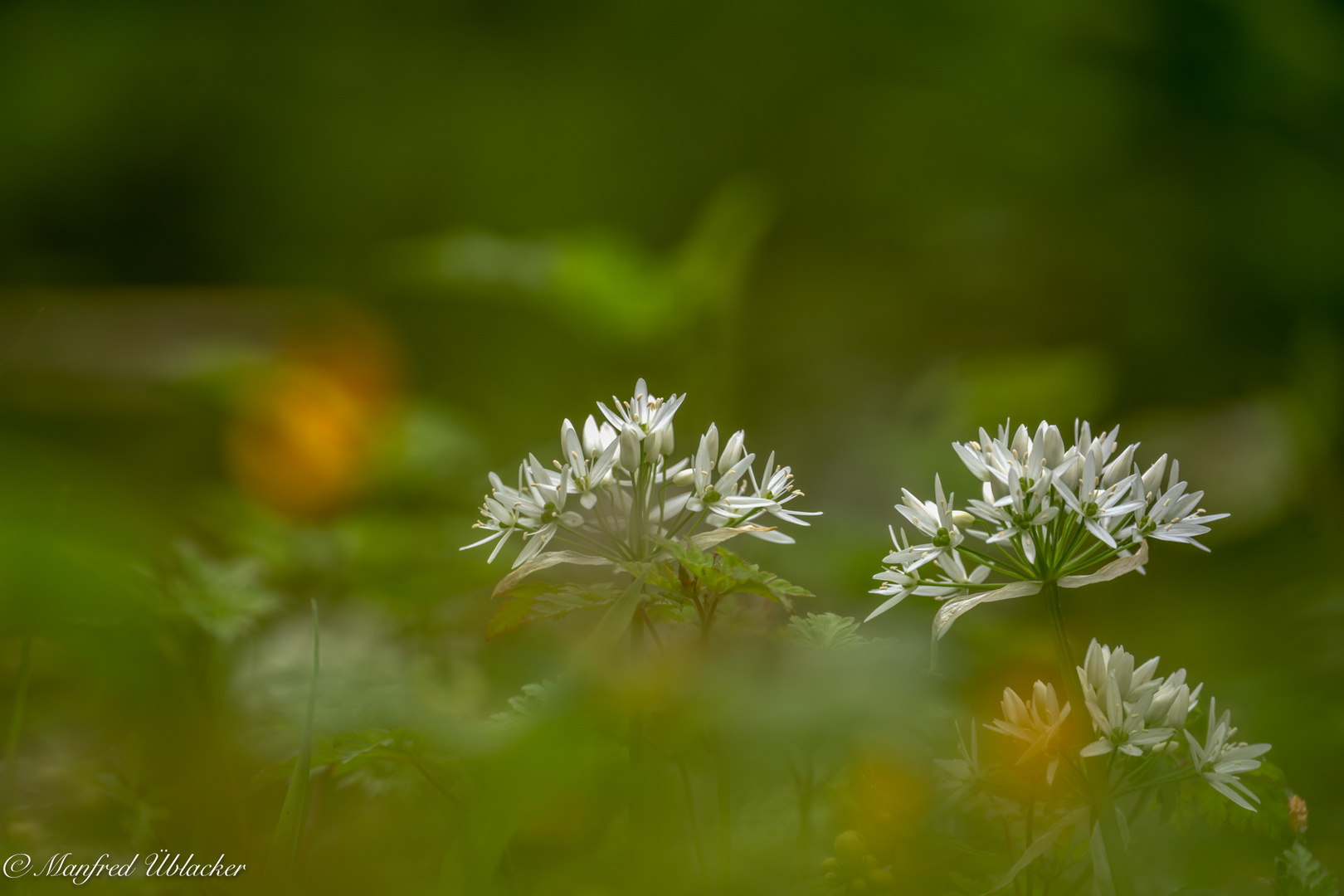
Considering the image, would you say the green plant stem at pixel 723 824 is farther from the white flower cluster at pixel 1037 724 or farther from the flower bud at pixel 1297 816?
the flower bud at pixel 1297 816

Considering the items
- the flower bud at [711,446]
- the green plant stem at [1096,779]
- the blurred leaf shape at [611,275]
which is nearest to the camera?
the green plant stem at [1096,779]

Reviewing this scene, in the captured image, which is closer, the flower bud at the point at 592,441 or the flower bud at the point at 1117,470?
the flower bud at the point at 1117,470

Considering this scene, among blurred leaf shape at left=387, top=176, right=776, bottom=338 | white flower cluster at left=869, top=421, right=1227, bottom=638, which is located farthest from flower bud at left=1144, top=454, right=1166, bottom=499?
blurred leaf shape at left=387, top=176, right=776, bottom=338

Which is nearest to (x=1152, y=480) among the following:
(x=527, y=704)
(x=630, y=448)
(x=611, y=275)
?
(x=630, y=448)

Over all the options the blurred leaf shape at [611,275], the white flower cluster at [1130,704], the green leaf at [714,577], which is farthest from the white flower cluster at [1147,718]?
the blurred leaf shape at [611,275]

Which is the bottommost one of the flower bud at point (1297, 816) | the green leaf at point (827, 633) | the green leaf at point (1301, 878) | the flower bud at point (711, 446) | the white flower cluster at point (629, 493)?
the green leaf at point (1301, 878)

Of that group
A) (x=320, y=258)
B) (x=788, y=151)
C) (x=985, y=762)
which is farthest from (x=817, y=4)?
(x=985, y=762)

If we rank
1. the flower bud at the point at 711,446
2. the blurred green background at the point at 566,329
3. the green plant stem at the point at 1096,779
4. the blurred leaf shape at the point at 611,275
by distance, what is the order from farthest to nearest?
the blurred leaf shape at the point at 611,275 → the blurred green background at the point at 566,329 → the flower bud at the point at 711,446 → the green plant stem at the point at 1096,779
